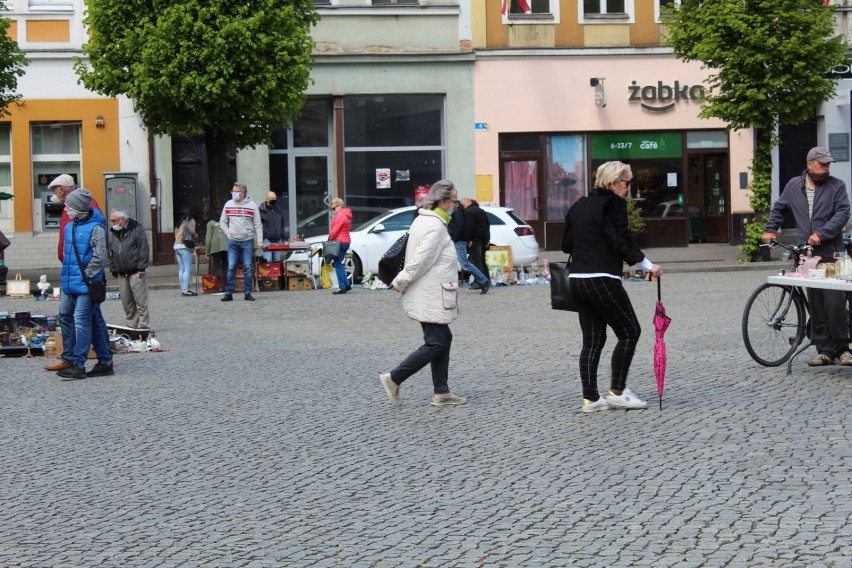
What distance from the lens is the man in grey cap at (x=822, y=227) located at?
11297 millimetres

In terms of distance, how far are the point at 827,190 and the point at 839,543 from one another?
20.3 feet

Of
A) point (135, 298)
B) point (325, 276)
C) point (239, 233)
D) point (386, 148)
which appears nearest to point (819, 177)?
point (135, 298)

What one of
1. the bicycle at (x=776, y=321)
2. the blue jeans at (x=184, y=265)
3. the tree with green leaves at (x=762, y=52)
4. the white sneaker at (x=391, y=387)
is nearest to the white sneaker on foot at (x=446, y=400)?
the white sneaker at (x=391, y=387)

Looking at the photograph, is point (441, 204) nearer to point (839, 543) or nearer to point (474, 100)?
point (839, 543)

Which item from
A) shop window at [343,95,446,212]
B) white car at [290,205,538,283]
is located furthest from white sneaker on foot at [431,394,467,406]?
shop window at [343,95,446,212]

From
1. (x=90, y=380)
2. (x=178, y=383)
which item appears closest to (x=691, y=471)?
(x=178, y=383)

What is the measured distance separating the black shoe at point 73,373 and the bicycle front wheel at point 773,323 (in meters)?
6.14

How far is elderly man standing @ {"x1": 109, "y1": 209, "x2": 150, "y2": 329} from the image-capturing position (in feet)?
53.4

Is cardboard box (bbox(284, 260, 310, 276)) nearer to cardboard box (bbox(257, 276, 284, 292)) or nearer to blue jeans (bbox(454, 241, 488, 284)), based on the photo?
cardboard box (bbox(257, 276, 284, 292))

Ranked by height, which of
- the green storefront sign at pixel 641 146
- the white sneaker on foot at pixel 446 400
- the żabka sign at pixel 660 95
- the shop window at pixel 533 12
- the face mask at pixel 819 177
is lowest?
the white sneaker on foot at pixel 446 400

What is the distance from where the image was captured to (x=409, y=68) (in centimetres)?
3288

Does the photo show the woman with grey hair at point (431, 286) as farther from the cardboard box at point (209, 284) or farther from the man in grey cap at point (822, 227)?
the cardboard box at point (209, 284)

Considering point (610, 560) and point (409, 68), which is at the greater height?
point (409, 68)

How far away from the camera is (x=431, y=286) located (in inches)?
406
